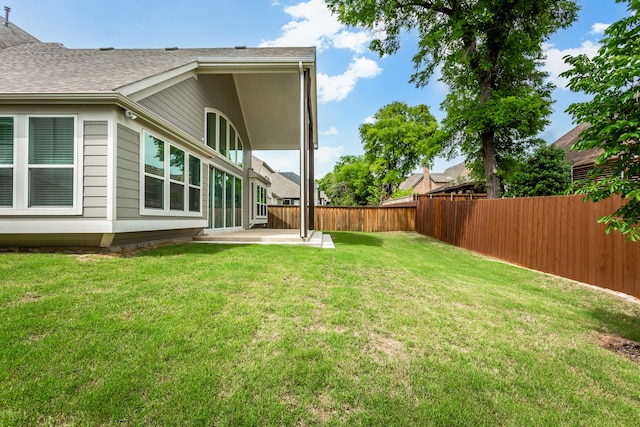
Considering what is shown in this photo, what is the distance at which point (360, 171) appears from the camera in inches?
1393

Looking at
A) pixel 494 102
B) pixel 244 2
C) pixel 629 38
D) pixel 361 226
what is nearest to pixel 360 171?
pixel 361 226

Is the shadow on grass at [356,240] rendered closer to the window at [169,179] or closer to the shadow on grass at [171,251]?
the shadow on grass at [171,251]

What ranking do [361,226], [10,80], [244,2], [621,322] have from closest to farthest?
[621,322] → [10,80] → [244,2] → [361,226]

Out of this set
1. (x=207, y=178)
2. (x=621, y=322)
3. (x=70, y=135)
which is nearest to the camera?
(x=621, y=322)

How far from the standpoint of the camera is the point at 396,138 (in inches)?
1133

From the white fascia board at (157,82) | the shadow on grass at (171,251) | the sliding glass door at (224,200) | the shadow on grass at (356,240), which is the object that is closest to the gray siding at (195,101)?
the white fascia board at (157,82)

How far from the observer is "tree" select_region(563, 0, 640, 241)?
3.08 meters

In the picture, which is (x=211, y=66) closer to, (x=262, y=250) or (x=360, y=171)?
(x=262, y=250)

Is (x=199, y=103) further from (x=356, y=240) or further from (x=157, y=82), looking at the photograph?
(x=356, y=240)

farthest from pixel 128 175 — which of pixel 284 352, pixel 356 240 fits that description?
pixel 356 240

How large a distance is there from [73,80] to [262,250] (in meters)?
4.85

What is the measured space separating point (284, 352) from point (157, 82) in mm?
6492

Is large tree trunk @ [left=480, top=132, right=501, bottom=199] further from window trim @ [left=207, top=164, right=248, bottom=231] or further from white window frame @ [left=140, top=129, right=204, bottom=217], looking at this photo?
white window frame @ [left=140, top=129, right=204, bottom=217]

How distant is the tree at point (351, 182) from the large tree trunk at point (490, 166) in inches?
795
